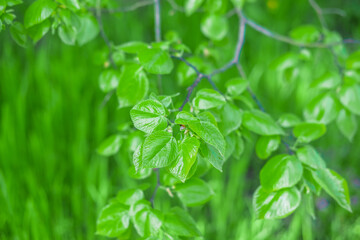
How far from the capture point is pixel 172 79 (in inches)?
70.5

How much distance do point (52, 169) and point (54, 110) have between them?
0.24 meters

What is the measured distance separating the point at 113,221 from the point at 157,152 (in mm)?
251

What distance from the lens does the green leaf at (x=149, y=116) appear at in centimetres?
46

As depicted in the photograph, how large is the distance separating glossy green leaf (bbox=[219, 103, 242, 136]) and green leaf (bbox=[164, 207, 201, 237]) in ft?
0.59

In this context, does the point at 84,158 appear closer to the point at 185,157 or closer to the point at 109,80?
the point at 109,80

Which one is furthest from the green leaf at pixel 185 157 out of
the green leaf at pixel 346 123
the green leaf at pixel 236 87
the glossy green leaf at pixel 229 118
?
the green leaf at pixel 346 123

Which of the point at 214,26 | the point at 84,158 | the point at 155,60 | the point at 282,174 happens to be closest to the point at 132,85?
the point at 155,60

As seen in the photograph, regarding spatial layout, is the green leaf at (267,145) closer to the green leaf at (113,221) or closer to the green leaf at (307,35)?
the green leaf at (113,221)

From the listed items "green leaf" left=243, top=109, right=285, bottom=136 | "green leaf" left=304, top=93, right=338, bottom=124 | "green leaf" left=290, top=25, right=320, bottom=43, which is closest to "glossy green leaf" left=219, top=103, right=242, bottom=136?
"green leaf" left=243, top=109, right=285, bottom=136

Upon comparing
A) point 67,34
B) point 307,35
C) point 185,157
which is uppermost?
point 67,34

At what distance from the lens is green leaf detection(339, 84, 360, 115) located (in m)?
0.77

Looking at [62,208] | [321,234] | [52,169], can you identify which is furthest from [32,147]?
[321,234]

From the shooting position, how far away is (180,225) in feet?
2.04

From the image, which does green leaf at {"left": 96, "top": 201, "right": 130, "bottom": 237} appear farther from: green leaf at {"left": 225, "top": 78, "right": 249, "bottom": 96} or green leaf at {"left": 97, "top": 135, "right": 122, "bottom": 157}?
green leaf at {"left": 225, "top": 78, "right": 249, "bottom": 96}
